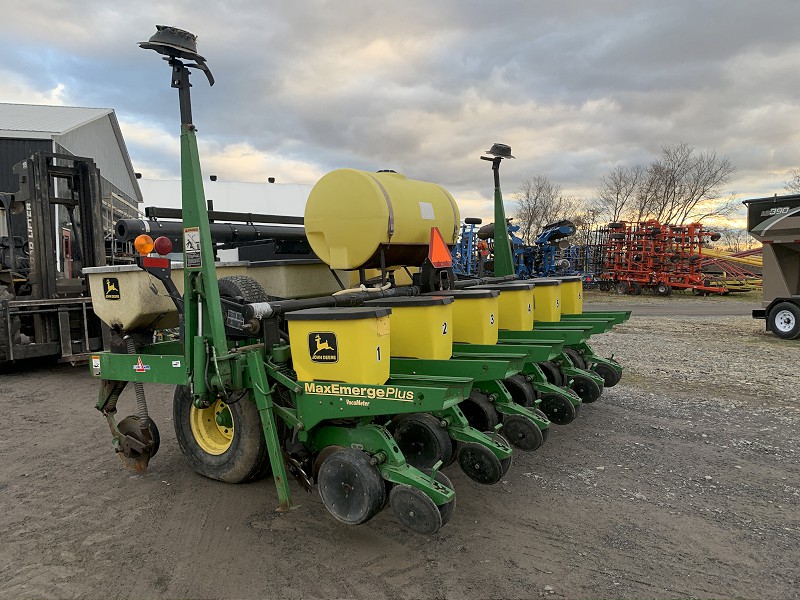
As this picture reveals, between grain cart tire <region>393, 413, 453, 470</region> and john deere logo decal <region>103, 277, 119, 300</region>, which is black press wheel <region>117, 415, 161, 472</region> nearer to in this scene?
john deere logo decal <region>103, 277, 119, 300</region>

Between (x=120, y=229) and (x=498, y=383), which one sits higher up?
(x=120, y=229)

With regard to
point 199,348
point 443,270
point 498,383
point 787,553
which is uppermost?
point 443,270

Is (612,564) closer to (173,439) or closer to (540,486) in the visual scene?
(540,486)

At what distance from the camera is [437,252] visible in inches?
176

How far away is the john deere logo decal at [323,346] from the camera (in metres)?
3.26

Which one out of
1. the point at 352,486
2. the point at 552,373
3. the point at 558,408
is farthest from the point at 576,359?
the point at 352,486

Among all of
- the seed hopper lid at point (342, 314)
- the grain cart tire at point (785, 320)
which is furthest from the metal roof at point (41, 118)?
the grain cart tire at point (785, 320)

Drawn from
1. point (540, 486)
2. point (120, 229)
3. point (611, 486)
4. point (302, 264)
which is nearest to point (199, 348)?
point (120, 229)

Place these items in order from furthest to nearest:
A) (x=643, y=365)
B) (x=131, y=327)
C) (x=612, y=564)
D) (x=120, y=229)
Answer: (x=643, y=365) < (x=131, y=327) < (x=120, y=229) < (x=612, y=564)

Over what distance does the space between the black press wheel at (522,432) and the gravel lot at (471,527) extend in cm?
36

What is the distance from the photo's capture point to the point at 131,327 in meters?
4.40

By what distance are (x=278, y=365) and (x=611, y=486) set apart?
2397 mm

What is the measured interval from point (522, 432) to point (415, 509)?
1.21 meters

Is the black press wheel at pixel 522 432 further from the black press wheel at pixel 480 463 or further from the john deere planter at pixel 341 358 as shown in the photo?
the black press wheel at pixel 480 463
